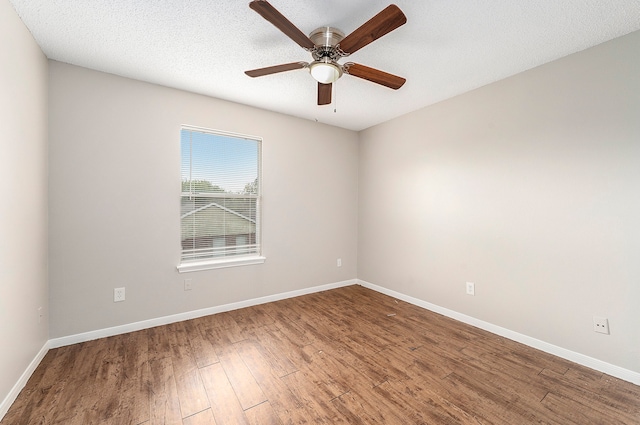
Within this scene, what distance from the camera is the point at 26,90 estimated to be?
6.19ft

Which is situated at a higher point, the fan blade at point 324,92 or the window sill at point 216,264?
the fan blade at point 324,92

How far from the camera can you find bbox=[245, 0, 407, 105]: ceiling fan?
4.64 feet

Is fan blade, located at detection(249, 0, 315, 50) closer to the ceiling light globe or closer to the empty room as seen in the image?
the empty room

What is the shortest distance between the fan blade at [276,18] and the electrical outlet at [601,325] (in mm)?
2994

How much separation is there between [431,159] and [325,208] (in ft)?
5.34

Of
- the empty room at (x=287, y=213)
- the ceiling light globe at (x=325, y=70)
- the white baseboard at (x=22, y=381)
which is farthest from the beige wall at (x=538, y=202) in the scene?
the white baseboard at (x=22, y=381)

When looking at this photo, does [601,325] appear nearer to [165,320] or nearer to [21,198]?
[165,320]

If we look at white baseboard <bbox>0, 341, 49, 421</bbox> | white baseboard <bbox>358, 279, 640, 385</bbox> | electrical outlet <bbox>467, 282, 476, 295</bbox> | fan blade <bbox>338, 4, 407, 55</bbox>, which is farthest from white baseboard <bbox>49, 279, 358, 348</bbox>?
fan blade <bbox>338, 4, 407, 55</bbox>

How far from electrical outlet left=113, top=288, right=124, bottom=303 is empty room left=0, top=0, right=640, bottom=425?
40mm

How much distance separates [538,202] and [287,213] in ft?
9.06

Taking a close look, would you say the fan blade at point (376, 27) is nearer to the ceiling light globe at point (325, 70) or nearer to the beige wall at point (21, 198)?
the ceiling light globe at point (325, 70)

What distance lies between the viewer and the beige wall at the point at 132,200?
2.36 metres

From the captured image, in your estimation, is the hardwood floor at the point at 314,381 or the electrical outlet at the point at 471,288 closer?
the hardwood floor at the point at 314,381

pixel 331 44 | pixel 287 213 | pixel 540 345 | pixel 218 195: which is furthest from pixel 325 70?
pixel 540 345
